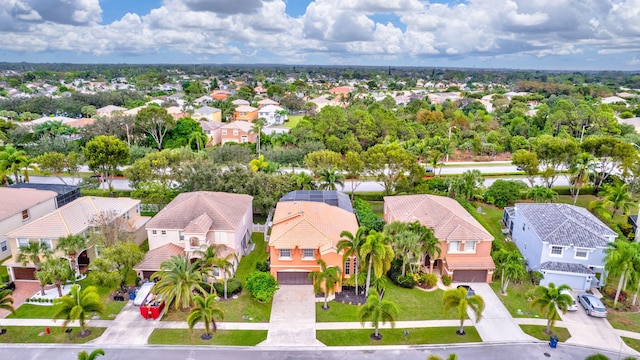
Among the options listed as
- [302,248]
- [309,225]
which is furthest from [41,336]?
[309,225]

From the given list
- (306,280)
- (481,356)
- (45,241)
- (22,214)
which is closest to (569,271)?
(481,356)

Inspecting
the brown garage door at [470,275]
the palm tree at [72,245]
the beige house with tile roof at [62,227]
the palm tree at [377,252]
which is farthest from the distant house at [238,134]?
the palm tree at [377,252]

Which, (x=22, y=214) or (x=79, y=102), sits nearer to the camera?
(x=22, y=214)

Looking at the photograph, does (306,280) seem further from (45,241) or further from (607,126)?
(607,126)

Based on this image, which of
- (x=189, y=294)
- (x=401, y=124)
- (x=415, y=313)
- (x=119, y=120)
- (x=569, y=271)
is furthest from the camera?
(x=401, y=124)

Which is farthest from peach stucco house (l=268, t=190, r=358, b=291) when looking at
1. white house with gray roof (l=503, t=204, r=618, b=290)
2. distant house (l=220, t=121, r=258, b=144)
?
distant house (l=220, t=121, r=258, b=144)

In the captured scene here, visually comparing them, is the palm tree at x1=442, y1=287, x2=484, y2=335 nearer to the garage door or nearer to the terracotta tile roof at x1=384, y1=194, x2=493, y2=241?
the terracotta tile roof at x1=384, y1=194, x2=493, y2=241
